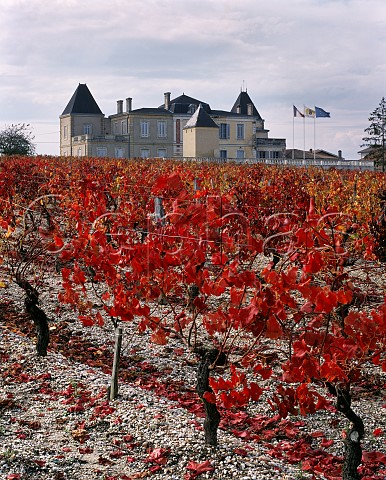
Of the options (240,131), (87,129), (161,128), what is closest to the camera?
(161,128)

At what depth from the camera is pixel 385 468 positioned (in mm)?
5133

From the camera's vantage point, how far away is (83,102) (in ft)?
210

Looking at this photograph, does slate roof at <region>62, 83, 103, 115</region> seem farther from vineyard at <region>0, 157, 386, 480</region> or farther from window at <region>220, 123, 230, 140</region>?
vineyard at <region>0, 157, 386, 480</region>

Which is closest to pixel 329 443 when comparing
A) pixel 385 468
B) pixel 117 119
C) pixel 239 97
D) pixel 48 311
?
pixel 385 468

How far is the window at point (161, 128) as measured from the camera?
63.2 metres

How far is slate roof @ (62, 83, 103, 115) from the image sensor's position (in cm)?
6366

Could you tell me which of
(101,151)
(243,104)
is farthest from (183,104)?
(101,151)

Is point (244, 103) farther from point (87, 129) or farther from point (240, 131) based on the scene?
point (87, 129)

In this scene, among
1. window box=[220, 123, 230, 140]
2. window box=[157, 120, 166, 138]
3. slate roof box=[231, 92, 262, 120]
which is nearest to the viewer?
window box=[157, 120, 166, 138]

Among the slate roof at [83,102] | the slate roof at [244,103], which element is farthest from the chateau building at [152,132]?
the slate roof at [244,103]

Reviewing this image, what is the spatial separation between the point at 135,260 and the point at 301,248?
4.10 feet

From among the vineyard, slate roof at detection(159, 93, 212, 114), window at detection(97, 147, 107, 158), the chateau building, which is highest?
slate roof at detection(159, 93, 212, 114)

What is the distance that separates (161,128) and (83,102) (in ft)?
24.3

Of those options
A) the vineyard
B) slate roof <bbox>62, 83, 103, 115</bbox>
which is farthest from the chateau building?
the vineyard
